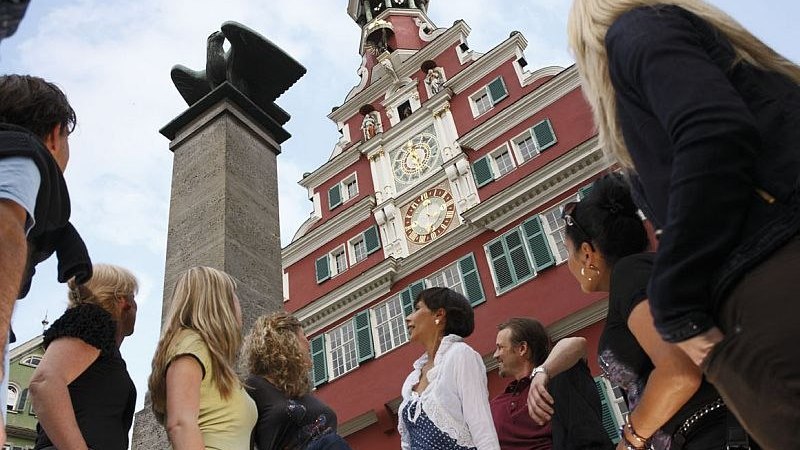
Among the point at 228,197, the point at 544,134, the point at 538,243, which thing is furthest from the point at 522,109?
the point at 228,197

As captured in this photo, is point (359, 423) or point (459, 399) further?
point (359, 423)

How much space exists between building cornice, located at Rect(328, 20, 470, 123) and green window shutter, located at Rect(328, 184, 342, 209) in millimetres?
2745

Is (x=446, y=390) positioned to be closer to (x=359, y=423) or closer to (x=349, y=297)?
(x=359, y=423)

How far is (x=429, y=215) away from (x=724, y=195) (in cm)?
1708

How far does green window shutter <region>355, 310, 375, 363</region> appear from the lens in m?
17.3

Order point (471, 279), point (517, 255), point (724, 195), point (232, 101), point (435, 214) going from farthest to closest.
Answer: point (435, 214)
point (471, 279)
point (517, 255)
point (232, 101)
point (724, 195)

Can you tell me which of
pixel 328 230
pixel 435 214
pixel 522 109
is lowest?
pixel 435 214

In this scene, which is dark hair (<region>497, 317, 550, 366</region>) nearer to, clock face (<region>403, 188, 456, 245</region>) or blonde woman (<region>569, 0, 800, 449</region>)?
blonde woman (<region>569, 0, 800, 449</region>)

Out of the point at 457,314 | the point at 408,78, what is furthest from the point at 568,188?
the point at 457,314

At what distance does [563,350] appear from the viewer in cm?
310

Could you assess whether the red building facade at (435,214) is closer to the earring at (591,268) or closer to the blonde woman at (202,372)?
the blonde woman at (202,372)

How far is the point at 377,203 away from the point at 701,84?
18.5m

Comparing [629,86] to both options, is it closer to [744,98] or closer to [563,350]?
[744,98]

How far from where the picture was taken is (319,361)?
61.0 ft
